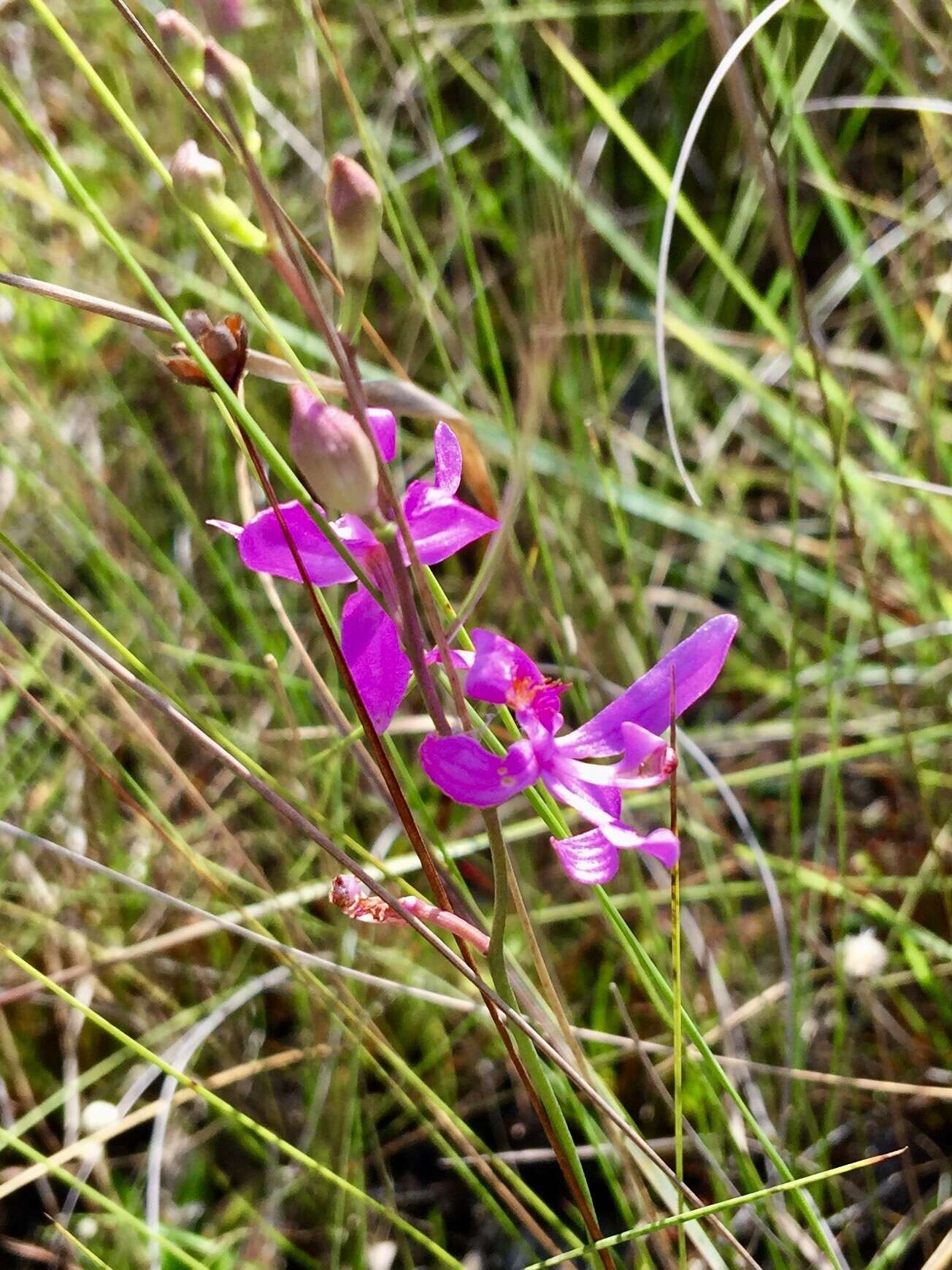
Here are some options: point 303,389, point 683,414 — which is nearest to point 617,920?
point 303,389

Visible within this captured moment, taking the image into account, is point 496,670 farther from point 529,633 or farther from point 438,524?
point 529,633

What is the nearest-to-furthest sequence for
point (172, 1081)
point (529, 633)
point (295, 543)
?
point (295, 543)
point (172, 1081)
point (529, 633)

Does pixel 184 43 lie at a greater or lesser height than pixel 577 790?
greater

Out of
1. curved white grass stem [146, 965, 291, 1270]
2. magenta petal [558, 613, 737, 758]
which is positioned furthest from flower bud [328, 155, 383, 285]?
curved white grass stem [146, 965, 291, 1270]

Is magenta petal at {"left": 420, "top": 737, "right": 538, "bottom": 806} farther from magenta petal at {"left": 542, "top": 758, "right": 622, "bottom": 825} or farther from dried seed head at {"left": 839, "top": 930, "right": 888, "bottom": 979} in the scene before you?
dried seed head at {"left": 839, "top": 930, "right": 888, "bottom": 979}

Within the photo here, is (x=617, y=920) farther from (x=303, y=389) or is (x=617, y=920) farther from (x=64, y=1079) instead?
(x=64, y=1079)

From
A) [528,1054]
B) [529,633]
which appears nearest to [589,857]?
[528,1054]

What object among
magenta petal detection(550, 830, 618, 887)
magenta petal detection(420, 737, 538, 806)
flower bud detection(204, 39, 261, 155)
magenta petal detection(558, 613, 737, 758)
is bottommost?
magenta petal detection(550, 830, 618, 887)
